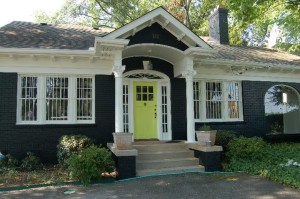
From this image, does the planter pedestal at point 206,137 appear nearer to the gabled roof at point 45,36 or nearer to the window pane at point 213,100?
the window pane at point 213,100

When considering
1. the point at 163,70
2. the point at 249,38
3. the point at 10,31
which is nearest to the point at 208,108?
the point at 163,70

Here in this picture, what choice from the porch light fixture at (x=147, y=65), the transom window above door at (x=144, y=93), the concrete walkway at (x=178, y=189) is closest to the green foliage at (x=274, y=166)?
the concrete walkway at (x=178, y=189)

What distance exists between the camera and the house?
946cm

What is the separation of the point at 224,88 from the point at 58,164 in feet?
23.8

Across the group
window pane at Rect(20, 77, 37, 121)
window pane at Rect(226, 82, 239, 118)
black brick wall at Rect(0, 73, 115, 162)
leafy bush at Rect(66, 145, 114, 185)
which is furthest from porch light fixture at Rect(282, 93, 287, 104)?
window pane at Rect(20, 77, 37, 121)

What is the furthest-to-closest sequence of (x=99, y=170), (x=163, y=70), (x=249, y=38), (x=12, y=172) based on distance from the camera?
(x=249, y=38) < (x=163, y=70) < (x=12, y=172) < (x=99, y=170)

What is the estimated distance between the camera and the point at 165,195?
20.8ft

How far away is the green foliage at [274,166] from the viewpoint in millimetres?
7212

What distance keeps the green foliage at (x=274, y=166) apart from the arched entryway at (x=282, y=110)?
10.1 feet

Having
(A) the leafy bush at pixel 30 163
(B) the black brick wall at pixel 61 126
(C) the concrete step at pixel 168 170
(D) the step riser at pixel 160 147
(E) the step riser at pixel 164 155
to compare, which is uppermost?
(B) the black brick wall at pixel 61 126

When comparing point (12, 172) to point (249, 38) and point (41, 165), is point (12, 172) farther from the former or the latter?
point (249, 38)

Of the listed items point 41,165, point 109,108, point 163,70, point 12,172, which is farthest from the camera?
point 163,70

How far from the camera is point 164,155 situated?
30.0 ft


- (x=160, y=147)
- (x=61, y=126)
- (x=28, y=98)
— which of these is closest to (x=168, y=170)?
(x=160, y=147)
